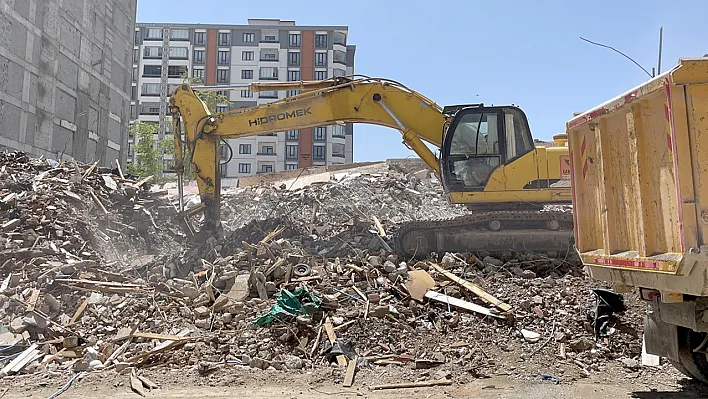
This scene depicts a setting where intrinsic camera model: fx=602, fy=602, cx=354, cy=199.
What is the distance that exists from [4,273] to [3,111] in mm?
22462

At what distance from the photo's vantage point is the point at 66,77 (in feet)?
114

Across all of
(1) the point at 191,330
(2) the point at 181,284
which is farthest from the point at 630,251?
(2) the point at 181,284

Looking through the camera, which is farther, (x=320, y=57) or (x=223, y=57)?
(x=223, y=57)

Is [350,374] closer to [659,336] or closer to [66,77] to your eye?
[659,336]

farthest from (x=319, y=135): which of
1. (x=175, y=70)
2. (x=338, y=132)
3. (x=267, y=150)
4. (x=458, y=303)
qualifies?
(x=458, y=303)

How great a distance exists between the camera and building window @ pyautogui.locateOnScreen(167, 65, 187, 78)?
70875mm

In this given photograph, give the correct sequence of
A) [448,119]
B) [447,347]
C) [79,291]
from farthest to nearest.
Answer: [448,119] → [79,291] → [447,347]

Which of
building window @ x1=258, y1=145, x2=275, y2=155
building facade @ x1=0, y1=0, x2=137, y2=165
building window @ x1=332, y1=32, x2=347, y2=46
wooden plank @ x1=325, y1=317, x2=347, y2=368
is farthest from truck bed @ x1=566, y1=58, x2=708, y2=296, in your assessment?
building window @ x1=332, y1=32, x2=347, y2=46

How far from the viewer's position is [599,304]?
6668mm

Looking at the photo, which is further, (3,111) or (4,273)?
(3,111)

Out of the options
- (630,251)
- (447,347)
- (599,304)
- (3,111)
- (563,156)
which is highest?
(3,111)

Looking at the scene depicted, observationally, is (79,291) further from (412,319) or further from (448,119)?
(448,119)

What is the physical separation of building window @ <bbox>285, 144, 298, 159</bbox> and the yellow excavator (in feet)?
182

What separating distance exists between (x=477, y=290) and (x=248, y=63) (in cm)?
6635
